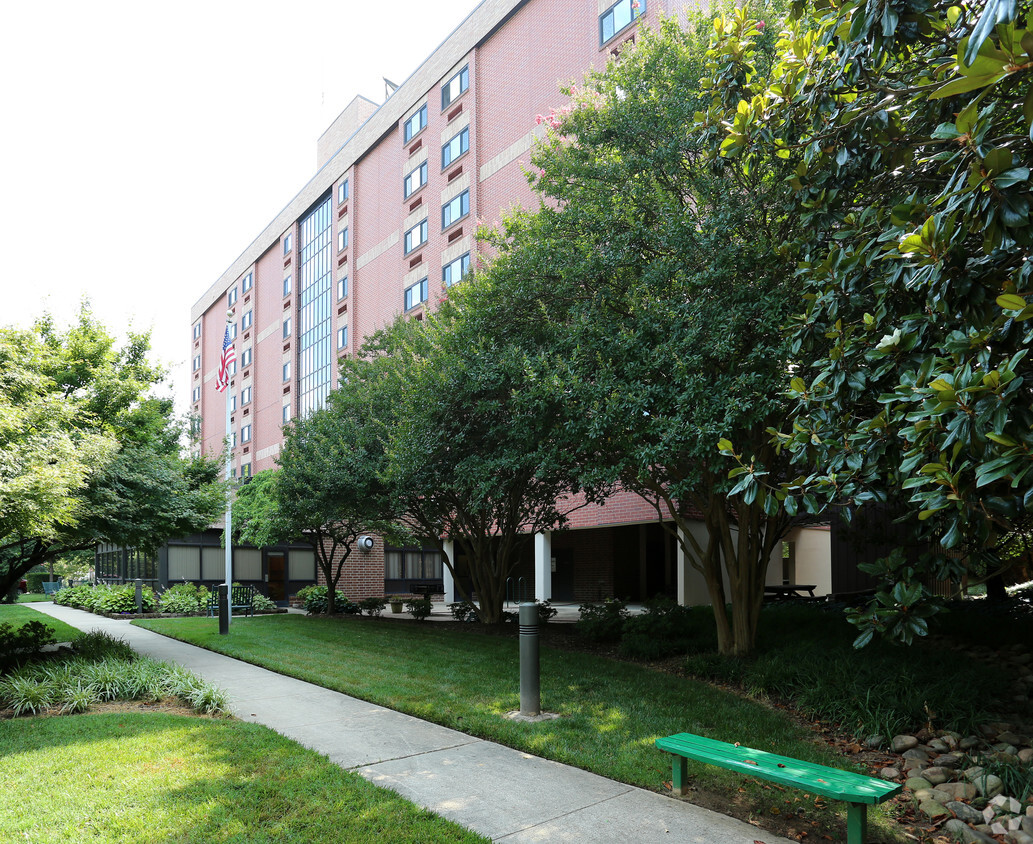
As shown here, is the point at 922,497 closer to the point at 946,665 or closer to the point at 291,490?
the point at 946,665

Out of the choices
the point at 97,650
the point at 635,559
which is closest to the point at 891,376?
the point at 97,650

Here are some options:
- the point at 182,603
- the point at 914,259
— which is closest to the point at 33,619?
the point at 182,603

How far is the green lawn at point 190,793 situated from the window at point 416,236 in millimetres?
27185

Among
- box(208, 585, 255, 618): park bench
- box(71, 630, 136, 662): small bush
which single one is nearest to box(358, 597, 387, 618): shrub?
box(208, 585, 255, 618): park bench

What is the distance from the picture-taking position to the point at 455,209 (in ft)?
96.9

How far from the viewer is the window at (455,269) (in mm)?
28250

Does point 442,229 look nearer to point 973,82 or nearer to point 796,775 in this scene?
point 796,775

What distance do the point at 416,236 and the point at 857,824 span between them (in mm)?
30811

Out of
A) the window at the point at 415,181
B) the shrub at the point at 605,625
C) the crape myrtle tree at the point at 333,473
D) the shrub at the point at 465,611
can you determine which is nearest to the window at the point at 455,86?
the window at the point at 415,181

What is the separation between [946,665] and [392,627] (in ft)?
40.9

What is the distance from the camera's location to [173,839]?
4.54 meters

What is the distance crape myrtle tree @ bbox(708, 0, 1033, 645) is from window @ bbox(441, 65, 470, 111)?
24.7 meters

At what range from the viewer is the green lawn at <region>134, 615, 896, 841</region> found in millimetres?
5922

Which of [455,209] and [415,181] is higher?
[415,181]
